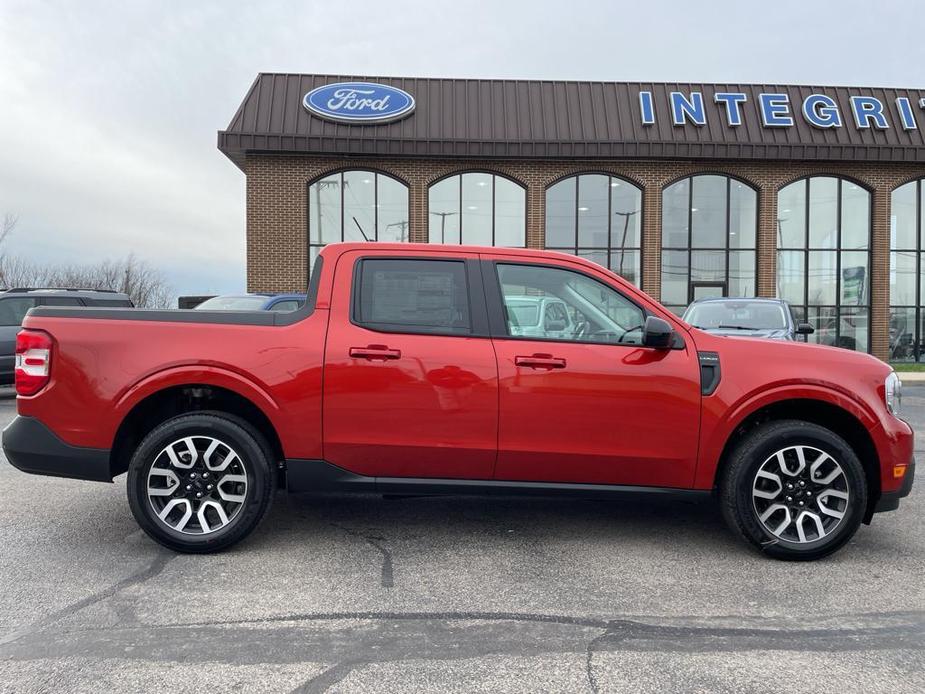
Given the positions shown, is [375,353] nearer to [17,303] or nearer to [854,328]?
[17,303]

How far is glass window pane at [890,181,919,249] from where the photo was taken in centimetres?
2145

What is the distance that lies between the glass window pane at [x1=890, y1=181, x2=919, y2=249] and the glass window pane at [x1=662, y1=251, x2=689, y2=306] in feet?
21.6

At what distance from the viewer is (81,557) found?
13.6ft

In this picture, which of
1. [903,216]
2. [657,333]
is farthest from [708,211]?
[657,333]

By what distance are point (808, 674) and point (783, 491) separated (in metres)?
1.49

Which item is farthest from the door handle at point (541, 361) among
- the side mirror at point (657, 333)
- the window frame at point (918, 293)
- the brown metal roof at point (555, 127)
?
the window frame at point (918, 293)

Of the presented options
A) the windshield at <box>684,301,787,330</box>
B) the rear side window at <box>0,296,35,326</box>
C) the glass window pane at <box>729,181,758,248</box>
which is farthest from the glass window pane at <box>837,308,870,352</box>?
the rear side window at <box>0,296,35,326</box>

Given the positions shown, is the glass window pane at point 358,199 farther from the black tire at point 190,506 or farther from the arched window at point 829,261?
the black tire at point 190,506

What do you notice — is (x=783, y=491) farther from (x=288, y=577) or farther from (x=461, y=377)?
(x=288, y=577)

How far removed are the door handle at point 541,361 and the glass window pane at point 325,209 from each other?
1686 centimetres

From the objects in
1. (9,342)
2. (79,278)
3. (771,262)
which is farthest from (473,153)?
(79,278)

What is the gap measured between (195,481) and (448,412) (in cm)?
155

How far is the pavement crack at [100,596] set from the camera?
3139mm

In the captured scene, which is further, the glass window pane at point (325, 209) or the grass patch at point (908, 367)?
the glass window pane at point (325, 209)
